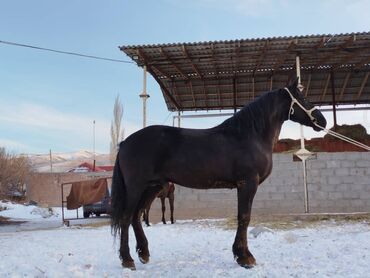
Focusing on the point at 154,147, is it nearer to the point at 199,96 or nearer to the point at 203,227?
the point at 203,227

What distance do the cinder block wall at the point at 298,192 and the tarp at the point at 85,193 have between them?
2719mm

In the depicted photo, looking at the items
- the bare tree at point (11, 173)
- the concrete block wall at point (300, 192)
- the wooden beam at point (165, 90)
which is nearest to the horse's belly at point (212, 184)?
the concrete block wall at point (300, 192)

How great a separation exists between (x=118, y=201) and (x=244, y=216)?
145cm

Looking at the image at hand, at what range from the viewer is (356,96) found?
17.1 metres

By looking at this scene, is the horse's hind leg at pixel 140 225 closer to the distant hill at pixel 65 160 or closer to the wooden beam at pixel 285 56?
the wooden beam at pixel 285 56

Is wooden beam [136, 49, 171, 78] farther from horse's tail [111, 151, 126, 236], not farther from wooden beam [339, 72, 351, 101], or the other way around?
horse's tail [111, 151, 126, 236]

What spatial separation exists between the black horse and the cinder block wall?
6.97 metres

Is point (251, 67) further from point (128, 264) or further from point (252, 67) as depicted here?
point (128, 264)

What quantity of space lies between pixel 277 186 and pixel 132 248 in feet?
20.4

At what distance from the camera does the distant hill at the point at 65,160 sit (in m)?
72.2

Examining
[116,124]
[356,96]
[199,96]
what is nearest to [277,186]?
[199,96]

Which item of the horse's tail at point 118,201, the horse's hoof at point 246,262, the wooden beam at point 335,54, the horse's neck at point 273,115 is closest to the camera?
the horse's hoof at point 246,262

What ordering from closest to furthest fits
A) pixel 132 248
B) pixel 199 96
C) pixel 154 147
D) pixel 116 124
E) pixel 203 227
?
1. pixel 154 147
2. pixel 132 248
3. pixel 203 227
4. pixel 199 96
5. pixel 116 124

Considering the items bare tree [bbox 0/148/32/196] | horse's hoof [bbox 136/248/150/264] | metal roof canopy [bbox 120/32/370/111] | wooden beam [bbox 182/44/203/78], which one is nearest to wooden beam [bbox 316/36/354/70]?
metal roof canopy [bbox 120/32/370/111]
